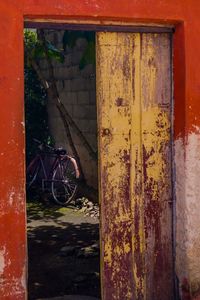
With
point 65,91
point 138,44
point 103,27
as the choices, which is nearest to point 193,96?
point 138,44

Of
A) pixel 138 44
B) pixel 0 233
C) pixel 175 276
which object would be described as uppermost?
pixel 138 44

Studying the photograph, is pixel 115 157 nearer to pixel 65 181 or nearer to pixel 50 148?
pixel 65 181

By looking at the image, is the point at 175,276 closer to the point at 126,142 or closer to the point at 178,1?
the point at 126,142

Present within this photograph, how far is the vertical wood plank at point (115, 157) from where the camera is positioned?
4.45 metres

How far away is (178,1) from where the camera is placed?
177 inches

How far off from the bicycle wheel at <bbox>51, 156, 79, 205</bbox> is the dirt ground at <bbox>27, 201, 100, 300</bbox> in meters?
0.24

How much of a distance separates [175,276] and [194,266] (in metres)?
0.22

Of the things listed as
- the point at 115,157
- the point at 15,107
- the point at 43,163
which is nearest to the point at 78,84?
the point at 43,163

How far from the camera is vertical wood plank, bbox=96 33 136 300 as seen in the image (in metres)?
4.45

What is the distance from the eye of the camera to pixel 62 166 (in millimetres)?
9516

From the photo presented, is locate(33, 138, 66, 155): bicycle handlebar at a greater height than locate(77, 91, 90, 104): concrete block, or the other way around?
locate(77, 91, 90, 104): concrete block

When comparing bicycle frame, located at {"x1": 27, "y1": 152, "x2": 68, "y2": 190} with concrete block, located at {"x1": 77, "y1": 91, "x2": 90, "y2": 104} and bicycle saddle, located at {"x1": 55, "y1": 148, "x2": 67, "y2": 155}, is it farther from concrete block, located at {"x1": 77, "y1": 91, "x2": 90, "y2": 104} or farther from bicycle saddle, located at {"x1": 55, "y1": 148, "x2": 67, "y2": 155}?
concrete block, located at {"x1": 77, "y1": 91, "x2": 90, "y2": 104}

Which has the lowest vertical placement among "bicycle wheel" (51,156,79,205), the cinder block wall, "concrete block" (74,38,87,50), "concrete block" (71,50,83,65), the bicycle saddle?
"bicycle wheel" (51,156,79,205)

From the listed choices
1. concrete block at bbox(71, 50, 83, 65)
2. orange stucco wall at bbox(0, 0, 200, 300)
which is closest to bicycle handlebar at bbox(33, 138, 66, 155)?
concrete block at bbox(71, 50, 83, 65)
